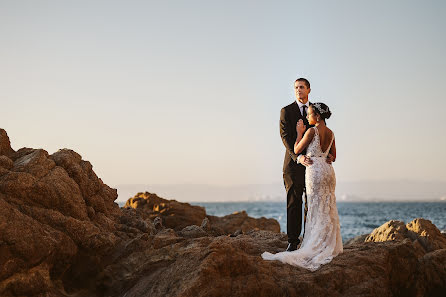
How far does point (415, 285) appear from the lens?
8078 millimetres

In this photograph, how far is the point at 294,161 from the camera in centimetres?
893

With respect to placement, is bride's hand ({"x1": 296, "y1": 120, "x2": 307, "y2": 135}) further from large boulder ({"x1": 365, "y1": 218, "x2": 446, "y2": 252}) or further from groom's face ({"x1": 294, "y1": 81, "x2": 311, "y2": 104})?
large boulder ({"x1": 365, "y1": 218, "x2": 446, "y2": 252})

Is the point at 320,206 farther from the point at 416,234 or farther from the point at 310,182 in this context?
the point at 416,234

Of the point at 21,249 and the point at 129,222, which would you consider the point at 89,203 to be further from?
the point at 21,249

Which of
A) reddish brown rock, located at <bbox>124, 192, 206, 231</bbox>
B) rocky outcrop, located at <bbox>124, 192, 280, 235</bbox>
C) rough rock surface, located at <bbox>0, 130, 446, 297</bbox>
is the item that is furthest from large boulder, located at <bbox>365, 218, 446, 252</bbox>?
reddish brown rock, located at <bbox>124, 192, 206, 231</bbox>

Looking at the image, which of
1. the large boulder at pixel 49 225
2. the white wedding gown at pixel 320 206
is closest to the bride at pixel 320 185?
the white wedding gown at pixel 320 206

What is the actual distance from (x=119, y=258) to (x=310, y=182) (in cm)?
372

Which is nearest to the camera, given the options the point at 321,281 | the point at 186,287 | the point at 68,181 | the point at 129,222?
the point at 186,287

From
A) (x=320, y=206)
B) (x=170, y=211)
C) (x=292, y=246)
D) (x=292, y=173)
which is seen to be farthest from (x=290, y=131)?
(x=170, y=211)

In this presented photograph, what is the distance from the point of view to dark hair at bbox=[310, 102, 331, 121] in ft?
27.3

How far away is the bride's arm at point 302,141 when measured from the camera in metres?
8.31

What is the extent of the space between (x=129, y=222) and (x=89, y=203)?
3.41ft

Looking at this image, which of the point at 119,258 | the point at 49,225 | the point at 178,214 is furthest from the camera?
the point at 178,214

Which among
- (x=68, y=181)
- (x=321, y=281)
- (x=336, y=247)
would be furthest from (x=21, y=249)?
(x=336, y=247)
